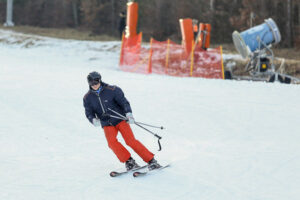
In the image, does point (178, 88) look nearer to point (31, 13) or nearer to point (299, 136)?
point (299, 136)

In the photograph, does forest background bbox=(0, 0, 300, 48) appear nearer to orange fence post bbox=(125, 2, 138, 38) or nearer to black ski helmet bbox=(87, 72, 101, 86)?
orange fence post bbox=(125, 2, 138, 38)

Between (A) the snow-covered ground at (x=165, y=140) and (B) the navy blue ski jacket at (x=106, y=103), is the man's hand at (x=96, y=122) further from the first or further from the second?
(A) the snow-covered ground at (x=165, y=140)

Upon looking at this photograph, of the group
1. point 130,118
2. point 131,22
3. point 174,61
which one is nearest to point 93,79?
point 130,118

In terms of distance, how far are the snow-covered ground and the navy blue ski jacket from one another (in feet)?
2.84

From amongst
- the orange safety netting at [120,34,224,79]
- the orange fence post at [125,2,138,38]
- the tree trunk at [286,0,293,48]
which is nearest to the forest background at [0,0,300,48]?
the tree trunk at [286,0,293,48]

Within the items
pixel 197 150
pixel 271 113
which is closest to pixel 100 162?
pixel 197 150

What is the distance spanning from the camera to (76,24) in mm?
45906

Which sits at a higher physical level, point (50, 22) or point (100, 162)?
point (50, 22)

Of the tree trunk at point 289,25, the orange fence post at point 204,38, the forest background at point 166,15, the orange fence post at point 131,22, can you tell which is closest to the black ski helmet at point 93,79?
the orange fence post at point 204,38

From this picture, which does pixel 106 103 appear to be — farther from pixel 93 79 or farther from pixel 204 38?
→ pixel 204 38

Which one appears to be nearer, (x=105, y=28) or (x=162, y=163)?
(x=162, y=163)

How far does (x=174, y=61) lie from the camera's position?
19047 millimetres

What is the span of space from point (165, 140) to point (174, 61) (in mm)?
10024

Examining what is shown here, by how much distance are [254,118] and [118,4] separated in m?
30.8
